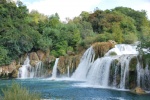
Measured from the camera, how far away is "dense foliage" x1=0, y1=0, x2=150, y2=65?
39.4 m

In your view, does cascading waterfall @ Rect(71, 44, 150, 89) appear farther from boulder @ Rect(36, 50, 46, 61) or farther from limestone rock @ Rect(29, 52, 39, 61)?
limestone rock @ Rect(29, 52, 39, 61)

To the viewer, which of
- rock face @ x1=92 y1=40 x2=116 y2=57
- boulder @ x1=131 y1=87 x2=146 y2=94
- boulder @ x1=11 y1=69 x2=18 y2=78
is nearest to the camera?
boulder @ x1=131 y1=87 x2=146 y2=94

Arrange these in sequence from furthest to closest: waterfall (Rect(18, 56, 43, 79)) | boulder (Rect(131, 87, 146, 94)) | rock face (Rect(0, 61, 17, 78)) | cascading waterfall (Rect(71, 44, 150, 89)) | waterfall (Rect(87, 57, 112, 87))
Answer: waterfall (Rect(18, 56, 43, 79)), rock face (Rect(0, 61, 17, 78)), waterfall (Rect(87, 57, 112, 87)), cascading waterfall (Rect(71, 44, 150, 89)), boulder (Rect(131, 87, 146, 94))

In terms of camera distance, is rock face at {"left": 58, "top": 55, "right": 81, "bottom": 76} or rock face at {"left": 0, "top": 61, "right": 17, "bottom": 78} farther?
rock face at {"left": 0, "top": 61, "right": 17, "bottom": 78}

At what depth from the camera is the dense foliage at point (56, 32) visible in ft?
129

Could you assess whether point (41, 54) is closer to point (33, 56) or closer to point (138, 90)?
point (33, 56)

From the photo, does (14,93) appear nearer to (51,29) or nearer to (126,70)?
(126,70)

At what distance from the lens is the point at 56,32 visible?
147 ft

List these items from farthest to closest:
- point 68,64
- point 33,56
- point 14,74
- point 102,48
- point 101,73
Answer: point 33,56
point 14,74
point 68,64
point 102,48
point 101,73

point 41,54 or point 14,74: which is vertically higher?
point 41,54

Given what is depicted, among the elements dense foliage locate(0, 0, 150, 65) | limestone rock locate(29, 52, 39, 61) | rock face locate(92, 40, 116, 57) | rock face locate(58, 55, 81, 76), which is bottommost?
rock face locate(58, 55, 81, 76)

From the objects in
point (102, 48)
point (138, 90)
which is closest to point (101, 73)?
point (102, 48)

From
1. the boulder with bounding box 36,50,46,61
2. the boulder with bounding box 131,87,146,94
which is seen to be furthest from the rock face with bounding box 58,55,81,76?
the boulder with bounding box 131,87,146,94

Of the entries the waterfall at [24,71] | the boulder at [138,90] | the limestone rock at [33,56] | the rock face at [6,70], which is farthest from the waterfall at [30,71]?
the boulder at [138,90]
